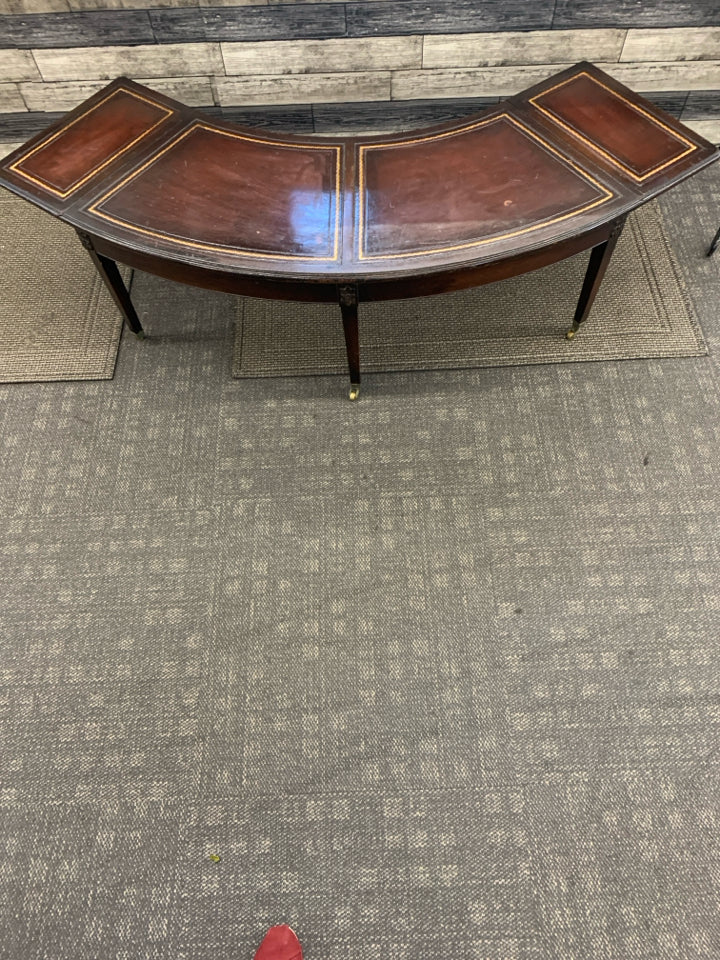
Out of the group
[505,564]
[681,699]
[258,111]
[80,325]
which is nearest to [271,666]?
[505,564]

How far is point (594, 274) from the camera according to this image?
77.3 inches

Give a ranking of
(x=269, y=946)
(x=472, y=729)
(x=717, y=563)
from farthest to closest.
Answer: (x=717, y=563) < (x=472, y=729) < (x=269, y=946)

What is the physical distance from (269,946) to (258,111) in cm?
236

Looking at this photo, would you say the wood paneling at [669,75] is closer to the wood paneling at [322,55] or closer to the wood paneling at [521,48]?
the wood paneling at [521,48]

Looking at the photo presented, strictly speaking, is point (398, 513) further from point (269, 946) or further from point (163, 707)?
point (269, 946)

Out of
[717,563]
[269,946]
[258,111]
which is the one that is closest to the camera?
[269,946]

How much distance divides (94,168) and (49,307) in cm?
65

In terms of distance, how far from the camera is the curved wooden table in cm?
165

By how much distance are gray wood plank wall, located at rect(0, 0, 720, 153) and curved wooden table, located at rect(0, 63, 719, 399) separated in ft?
1.19

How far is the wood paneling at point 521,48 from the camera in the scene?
2154 mm

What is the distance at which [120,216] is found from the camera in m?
1.69

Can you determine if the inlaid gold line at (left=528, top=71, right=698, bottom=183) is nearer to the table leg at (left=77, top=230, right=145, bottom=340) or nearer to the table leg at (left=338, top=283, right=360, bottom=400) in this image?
the table leg at (left=338, top=283, right=360, bottom=400)

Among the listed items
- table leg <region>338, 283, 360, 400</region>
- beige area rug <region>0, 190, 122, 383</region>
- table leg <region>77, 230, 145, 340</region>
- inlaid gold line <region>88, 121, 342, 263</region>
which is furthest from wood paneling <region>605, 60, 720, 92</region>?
beige area rug <region>0, 190, 122, 383</region>

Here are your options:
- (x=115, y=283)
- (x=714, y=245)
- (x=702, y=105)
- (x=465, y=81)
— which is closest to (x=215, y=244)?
(x=115, y=283)
